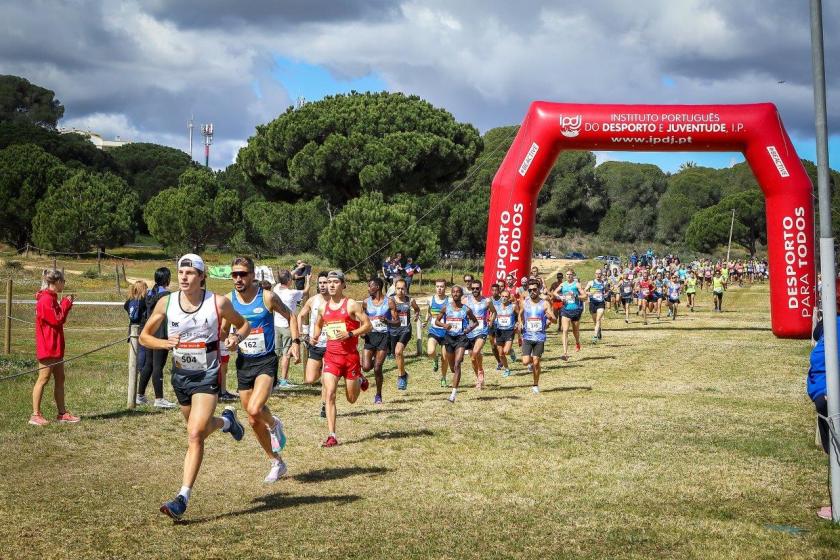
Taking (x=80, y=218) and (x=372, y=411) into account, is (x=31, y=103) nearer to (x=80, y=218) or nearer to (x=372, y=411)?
(x=80, y=218)

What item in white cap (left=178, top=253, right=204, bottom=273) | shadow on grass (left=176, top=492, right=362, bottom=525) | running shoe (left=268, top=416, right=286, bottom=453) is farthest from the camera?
running shoe (left=268, top=416, right=286, bottom=453)

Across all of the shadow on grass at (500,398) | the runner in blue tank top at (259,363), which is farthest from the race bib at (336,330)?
the shadow on grass at (500,398)

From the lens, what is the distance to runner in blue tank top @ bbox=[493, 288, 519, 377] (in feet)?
59.4

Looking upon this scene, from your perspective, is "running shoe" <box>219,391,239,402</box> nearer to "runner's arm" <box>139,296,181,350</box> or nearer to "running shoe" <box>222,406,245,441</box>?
"running shoe" <box>222,406,245,441</box>

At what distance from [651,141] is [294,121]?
110 ft

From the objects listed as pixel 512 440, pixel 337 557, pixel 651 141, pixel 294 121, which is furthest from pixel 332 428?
pixel 294 121

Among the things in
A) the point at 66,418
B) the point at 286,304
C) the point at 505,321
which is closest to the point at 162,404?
the point at 66,418

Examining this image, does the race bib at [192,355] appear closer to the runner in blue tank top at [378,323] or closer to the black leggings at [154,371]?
the black leggings at [154,371]

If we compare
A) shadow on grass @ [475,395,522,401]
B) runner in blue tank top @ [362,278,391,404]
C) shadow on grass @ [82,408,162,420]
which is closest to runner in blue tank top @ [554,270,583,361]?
shadow on grass @ [475,395,522,401]

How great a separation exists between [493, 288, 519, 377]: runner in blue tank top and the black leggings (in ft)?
22.5

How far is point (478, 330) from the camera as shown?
16.3 m

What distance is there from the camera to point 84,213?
60438 mm

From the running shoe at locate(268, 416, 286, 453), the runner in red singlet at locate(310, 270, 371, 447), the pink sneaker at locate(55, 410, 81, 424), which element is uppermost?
the runner in red singlet at locate(310, 270, 371, 447)

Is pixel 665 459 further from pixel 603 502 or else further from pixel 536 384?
pixel 536 384
